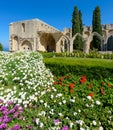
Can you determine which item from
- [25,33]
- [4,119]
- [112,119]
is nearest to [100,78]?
[112,119]

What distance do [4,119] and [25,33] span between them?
102ft

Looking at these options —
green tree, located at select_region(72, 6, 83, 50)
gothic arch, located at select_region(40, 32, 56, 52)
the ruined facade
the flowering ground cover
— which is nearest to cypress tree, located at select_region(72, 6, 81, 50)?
green tree, located at select_region(72, 6, 83, 50)

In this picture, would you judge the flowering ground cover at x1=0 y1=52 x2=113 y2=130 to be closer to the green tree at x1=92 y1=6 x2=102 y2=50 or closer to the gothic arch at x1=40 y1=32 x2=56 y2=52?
the green tree at x1=92 y1=6 x2=102 y2=50

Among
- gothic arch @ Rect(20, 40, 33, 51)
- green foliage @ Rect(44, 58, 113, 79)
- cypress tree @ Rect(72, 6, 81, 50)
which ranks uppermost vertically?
cypress tree @ Rect(72, 6, 81, 50)

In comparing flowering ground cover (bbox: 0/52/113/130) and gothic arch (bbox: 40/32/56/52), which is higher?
gothic arch (bbox: 40/32/56/52)

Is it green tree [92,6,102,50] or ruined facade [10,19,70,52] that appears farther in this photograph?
green tree [92,6,102,50]

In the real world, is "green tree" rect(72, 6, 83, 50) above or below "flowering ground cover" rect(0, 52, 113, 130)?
above

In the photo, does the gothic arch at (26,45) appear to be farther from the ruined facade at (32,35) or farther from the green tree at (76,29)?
the green tree at (76,29)

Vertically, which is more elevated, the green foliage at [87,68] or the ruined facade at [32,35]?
the ruined facade at [32,35]

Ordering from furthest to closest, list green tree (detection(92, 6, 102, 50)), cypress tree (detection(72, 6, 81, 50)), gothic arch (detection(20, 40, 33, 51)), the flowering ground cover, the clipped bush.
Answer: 1. cypress tree (detection(72, 6, 81, 50))
2. gothic arch (detection(20, 40, 33, 51))
3. green tree (detection(92, 6, 102, 50))
4. the clipped bush
5. the flowering ground cover

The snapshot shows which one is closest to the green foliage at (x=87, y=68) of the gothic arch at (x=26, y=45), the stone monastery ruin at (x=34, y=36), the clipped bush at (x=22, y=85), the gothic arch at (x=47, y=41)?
the clipped bush at (x=22, y=85)

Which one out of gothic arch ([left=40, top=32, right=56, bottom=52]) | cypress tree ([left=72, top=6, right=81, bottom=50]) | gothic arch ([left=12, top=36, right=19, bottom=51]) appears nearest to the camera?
gothic arch ([left=12, top=36, right=19, bottom=51])

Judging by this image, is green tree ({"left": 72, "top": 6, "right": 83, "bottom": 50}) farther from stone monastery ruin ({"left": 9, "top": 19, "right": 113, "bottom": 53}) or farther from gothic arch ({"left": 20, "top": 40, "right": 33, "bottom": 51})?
gothic arch ({"left": 20, "top": 40, "right": 33, "bottom": 51})

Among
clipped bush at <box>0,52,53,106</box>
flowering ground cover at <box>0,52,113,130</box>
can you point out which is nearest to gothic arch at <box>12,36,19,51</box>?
clipped bush at <box>0,52,53,106</box>
